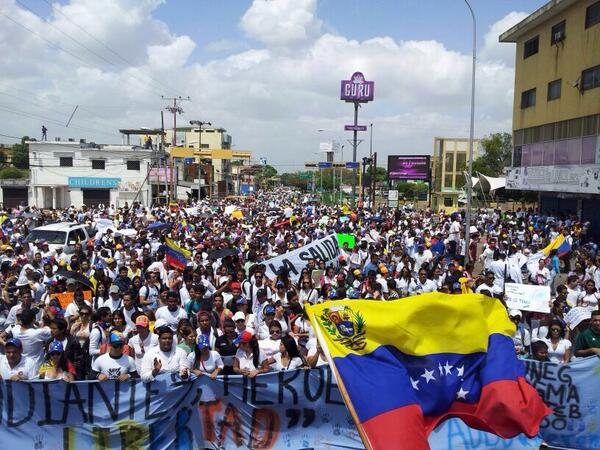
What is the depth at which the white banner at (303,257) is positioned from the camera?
41.5 feet

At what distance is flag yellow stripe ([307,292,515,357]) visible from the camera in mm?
Result: 5656

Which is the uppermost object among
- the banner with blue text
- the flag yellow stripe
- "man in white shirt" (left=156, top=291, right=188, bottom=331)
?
the flag yellow stripe

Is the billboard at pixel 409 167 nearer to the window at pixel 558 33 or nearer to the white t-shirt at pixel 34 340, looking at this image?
the window at pixel 558 33

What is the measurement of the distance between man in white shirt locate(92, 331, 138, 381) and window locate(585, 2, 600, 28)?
26.9 metres

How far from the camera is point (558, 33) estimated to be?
29.6 m

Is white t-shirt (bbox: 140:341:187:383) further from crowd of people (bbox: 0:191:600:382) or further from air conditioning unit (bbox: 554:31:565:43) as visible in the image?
air conditioning unit (bbox: 554:31:565:43)

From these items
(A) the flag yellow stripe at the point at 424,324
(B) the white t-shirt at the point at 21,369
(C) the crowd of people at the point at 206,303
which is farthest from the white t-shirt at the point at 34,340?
(A) the flag yellow stripe at the point at 424,324

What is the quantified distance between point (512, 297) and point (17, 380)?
22.8ft

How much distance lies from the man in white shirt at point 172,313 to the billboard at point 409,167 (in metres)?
42.6

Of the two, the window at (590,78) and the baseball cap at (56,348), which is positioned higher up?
the window at (590,78)

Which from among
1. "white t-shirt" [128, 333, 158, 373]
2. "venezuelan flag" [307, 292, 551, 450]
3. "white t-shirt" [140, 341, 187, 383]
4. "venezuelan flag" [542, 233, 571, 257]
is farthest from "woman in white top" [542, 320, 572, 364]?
"venezuelan flag" [542, 233, 571, 257]

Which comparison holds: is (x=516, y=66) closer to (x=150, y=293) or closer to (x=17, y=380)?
(x=150, y=293)

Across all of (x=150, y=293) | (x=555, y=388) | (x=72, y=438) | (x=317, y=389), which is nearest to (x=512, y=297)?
(x=555, y=388)

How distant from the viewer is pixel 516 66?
35500 mm
